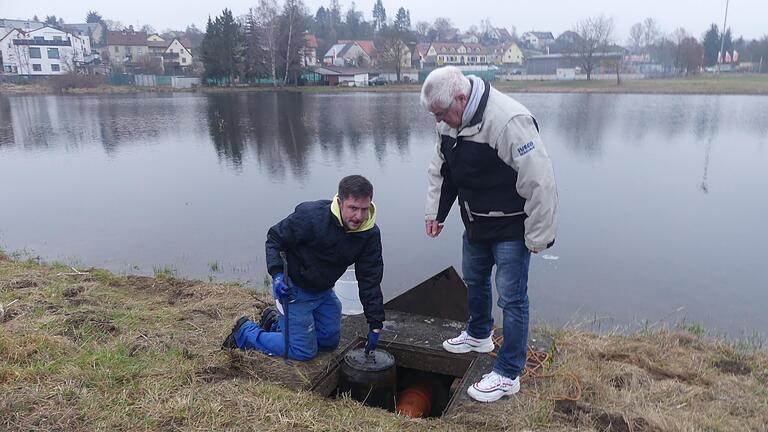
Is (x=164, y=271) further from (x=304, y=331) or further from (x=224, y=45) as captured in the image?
(x=224, y=45)

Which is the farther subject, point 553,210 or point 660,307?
point 660,307

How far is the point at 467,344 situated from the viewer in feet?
12.3

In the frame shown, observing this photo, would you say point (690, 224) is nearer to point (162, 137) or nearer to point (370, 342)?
point (370, 342)

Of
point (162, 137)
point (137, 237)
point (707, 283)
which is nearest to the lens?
Answer: point (707, 283)

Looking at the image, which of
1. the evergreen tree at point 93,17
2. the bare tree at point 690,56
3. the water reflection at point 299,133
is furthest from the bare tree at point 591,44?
the evergreen tree at point 93,17

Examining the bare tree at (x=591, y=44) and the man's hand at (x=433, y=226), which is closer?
the man's hand at (x=433, y=226)

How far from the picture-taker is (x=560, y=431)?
2.91 meters

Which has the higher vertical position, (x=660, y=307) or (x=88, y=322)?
(x=88, y=322)

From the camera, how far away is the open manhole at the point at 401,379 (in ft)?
11.4

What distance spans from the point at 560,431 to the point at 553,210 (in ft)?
3.72

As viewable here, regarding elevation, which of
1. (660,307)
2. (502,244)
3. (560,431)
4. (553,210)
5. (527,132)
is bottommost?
(660,307)

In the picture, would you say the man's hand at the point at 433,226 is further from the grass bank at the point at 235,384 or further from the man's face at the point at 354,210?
the grass bank at the point at 235,384

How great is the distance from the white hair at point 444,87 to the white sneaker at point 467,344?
164cm

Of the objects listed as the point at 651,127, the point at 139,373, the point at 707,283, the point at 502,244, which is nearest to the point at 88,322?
the point at 139,373
